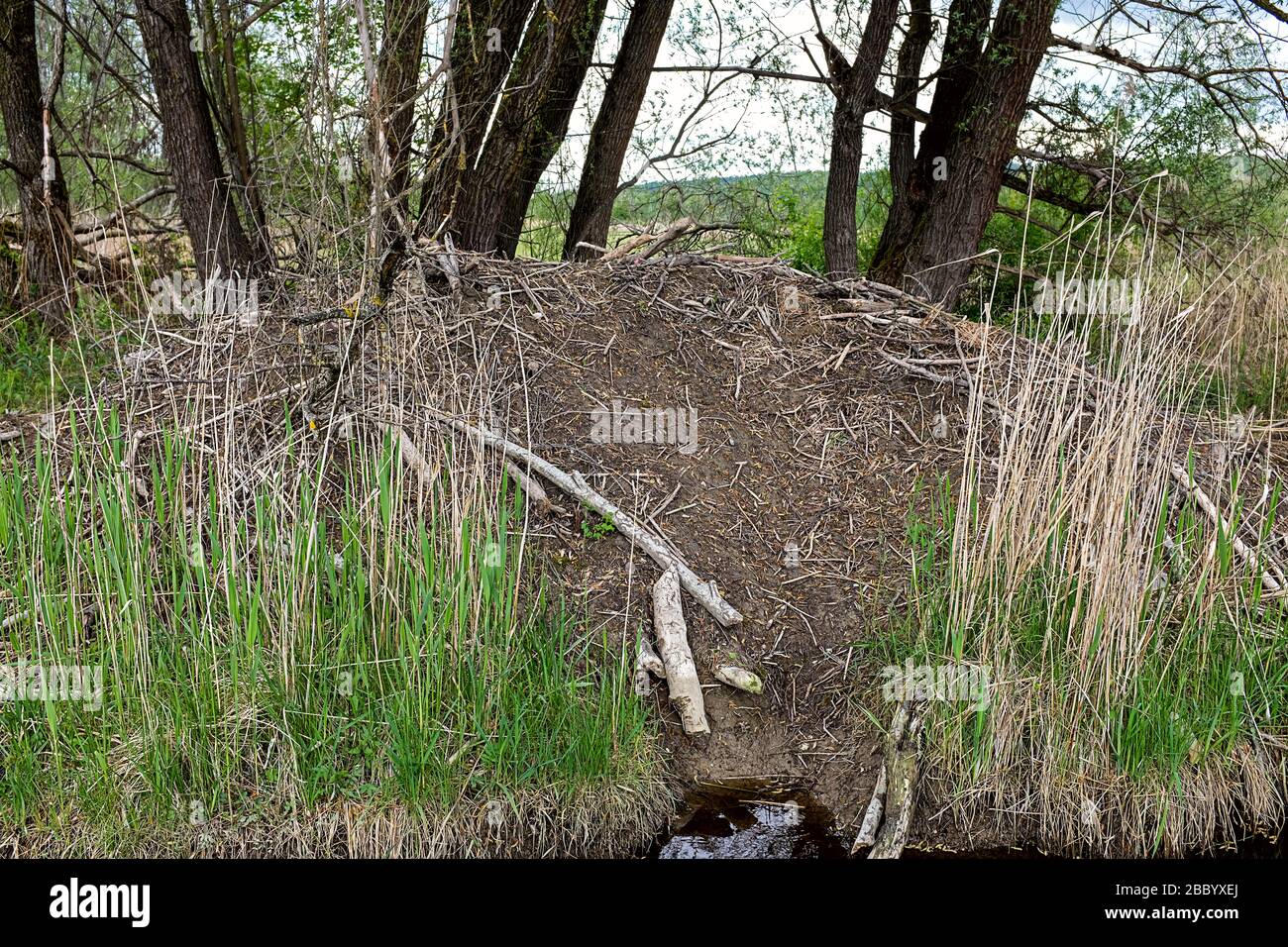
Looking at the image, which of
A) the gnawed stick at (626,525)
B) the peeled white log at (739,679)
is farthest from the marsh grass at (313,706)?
the gnawed stick at (626,525)

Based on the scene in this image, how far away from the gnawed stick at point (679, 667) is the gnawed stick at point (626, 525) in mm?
164

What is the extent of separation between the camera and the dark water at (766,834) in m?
3.57

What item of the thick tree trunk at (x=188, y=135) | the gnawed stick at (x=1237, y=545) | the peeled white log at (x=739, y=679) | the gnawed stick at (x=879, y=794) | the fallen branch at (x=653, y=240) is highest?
the thick tree trunk at (x=188, y=135)

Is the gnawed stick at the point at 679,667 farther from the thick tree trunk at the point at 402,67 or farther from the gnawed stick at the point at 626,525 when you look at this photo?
the thick tree trunk at the point at 402,67

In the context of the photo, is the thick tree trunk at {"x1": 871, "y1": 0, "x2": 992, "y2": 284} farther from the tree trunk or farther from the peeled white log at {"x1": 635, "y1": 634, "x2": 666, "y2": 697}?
the peeled white log at {"x1": 635, "y1": 634, "x2": 666, "y2": 697}

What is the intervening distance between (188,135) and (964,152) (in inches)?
197

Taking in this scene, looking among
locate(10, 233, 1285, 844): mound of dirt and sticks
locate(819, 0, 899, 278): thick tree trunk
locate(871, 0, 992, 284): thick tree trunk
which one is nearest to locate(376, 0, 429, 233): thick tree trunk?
locate(10, 233, 1285, 844): mound of dirt and sticks

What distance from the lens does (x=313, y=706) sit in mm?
3547

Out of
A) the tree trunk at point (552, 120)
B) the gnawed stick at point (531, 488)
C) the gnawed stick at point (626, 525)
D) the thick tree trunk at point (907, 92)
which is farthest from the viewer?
the thick tree trunk at point (907, 92)

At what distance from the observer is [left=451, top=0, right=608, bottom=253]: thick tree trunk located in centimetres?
664

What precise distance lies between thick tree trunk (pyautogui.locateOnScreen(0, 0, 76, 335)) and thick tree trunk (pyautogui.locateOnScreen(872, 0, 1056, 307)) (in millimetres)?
5905

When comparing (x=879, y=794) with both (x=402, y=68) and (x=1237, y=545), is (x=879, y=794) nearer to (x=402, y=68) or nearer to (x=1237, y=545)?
(x=1237, y=545)

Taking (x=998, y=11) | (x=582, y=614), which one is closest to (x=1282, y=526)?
(x=582, y=614)

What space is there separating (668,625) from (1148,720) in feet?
5.46
